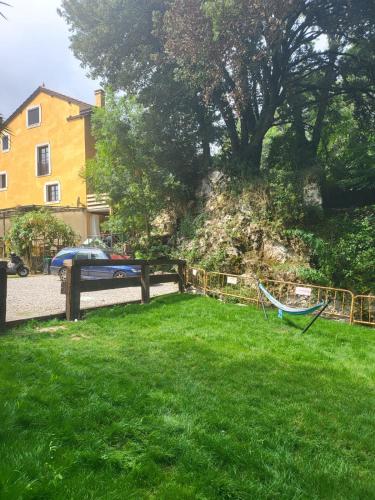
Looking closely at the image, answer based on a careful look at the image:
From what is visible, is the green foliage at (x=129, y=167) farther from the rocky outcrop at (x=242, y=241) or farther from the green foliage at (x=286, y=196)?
the green foliage at (x=286, y=196)

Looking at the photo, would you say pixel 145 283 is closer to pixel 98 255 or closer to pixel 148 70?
pixel 98 255

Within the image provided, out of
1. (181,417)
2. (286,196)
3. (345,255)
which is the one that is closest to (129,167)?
(286,196)

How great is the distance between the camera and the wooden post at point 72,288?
7.20m

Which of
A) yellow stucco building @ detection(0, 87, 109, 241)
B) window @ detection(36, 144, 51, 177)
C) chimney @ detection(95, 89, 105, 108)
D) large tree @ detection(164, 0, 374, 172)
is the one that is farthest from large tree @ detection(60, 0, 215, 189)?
window @ detection(36, 144, 51, 177)

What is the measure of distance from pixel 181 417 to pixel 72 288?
4500 millimetres

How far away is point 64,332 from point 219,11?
1045 cm

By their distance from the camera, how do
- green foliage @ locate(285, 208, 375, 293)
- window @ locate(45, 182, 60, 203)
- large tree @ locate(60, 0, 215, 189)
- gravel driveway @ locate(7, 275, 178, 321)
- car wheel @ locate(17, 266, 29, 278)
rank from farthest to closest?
window @ locate(45, 182, 60, 203), car wheel @ locate(17, 266, 29, 278), large tree @ locate(60, 0, 215, 189), green foliage @ locate(285, 208, 375, 293), gravel driveway @ locate(7, 275, 178, 321)

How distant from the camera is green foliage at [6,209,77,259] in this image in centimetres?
2015

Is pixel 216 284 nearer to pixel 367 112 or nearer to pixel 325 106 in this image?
pixel 325 106

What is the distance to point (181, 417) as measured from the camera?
338cm

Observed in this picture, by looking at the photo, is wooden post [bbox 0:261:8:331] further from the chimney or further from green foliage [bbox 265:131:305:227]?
the chimney

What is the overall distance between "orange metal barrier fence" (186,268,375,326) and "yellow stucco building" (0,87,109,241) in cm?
1343

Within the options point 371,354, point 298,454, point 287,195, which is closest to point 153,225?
point 287,195

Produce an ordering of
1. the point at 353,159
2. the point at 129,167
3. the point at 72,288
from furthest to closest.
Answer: the point at 129,167, the point at 353,159, the point at 72,288
